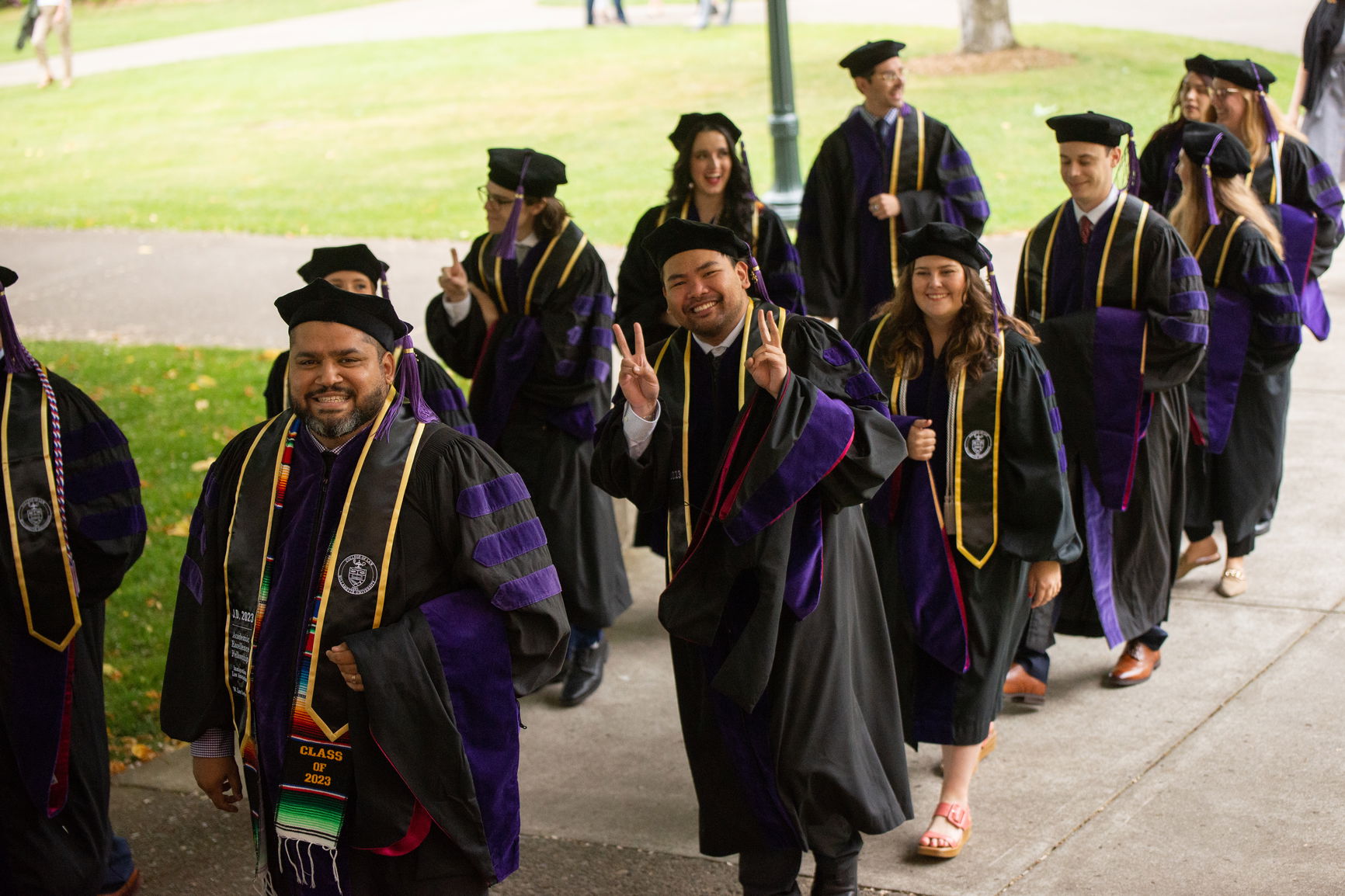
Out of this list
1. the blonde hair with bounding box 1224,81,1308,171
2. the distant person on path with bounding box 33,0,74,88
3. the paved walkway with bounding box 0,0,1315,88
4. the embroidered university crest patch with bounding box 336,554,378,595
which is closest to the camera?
the embroidered university crest patch with bounding box 336,554,378,595

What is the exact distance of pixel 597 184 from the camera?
1730 cm

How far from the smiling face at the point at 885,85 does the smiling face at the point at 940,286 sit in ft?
8.68

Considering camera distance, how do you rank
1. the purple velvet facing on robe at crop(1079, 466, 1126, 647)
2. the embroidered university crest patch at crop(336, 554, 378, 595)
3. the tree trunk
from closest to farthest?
1. the embroidered university crest patch at crop(336, 554, 378, 595)
2. the purple velvet facing on robe at crop(1079, 466, 1126, 647)
3. the tree trunk

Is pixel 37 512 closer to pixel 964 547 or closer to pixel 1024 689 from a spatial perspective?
pixel 964 547

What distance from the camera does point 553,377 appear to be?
19.8 ft

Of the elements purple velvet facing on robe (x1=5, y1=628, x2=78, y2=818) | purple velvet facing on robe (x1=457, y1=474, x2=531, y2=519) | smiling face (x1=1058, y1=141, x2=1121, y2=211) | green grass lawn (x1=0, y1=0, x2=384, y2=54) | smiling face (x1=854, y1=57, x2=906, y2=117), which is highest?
green grass lawn (x1=0, y1=0, x2=384, y2=54)

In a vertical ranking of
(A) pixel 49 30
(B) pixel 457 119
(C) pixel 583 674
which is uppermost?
(A) pixel 49 30

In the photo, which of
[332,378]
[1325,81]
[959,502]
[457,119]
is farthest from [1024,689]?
[457,119]

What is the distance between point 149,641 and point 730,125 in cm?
347

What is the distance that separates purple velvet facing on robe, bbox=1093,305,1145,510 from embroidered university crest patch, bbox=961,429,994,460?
1000mm

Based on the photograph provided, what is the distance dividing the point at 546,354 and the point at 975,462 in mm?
1954

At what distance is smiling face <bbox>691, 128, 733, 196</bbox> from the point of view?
6301 mm

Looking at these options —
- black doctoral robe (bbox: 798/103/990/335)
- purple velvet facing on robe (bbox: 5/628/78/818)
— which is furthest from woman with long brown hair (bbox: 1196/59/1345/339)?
purple velvet facing on robe (bbox: 5/628/78/818)

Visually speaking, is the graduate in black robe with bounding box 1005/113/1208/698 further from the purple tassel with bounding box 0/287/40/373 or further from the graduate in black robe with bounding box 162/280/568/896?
the purple tassel with bounding box 0/287/40/373
